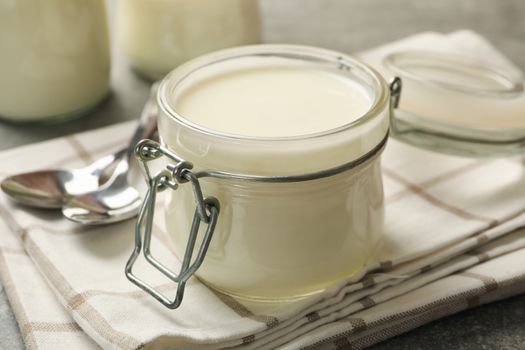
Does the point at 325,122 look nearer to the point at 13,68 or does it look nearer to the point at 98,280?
the point at 98,280

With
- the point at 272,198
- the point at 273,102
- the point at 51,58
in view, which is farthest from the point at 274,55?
the point at 51,58

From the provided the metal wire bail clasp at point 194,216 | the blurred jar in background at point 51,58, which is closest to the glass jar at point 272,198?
the metal wire bail clasp at point 194,216

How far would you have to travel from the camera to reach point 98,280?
0.66m

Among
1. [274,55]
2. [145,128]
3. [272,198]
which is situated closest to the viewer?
[272,198]

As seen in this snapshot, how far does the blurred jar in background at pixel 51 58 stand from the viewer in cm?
86

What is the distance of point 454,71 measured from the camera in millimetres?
879

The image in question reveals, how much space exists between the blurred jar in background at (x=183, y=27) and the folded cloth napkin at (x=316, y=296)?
10.4 inches

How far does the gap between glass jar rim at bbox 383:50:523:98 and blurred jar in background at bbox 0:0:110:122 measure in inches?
13.2

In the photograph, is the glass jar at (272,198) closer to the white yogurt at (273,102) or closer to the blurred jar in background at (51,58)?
the white yogurt at (273,102)

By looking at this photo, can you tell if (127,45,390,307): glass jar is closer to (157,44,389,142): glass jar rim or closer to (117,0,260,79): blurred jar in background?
(157,44,389,142): glass jar rim

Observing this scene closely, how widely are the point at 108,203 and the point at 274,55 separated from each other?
8.2 inches

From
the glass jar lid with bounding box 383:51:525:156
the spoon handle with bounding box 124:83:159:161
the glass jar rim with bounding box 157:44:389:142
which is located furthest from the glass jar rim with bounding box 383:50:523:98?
the spoon handle with bounding box 124:83:159:161

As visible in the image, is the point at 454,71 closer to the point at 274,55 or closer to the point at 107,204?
the point at 274,55

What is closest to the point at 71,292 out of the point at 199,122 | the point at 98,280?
the point at 98,280
